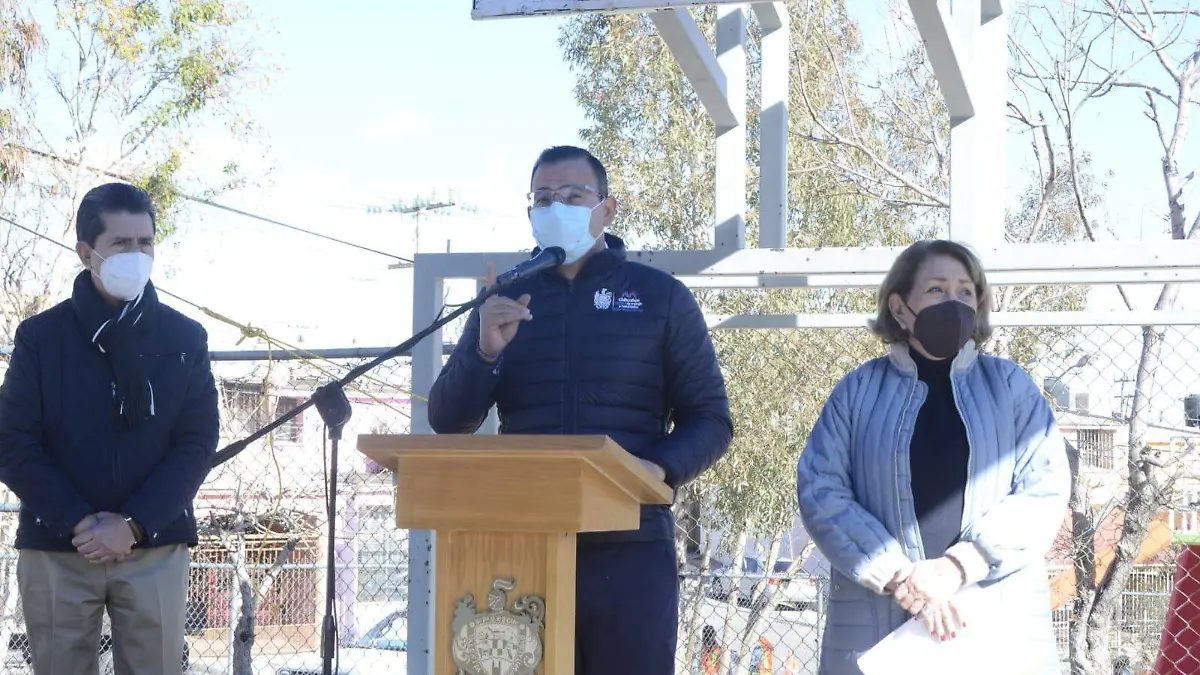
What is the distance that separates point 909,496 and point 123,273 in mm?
2202

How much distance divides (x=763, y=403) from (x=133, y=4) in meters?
11.8

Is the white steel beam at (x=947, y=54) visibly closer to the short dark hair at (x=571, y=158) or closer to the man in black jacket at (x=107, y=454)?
the short dark hair at (x=571, y=158)

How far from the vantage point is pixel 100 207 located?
350 centimetres

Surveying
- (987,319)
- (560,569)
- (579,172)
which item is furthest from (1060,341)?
(560,569)

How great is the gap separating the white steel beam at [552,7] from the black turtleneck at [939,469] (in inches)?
50.5

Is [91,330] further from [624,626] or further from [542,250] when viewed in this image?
[624,626]

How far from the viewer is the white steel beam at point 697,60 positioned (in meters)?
3.78

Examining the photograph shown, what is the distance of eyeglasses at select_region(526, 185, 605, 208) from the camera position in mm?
2924

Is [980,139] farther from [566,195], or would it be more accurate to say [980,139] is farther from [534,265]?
[534,265]

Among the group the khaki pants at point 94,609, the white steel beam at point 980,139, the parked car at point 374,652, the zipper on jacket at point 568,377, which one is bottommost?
the parked car at point 374,652

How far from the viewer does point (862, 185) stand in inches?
531

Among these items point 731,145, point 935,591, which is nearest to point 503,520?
point 935,591

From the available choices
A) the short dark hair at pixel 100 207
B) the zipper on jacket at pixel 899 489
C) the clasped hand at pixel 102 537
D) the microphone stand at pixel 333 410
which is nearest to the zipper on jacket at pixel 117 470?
the clasped hand at pixel 102 537

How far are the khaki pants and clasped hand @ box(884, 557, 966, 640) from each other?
2.00 m
